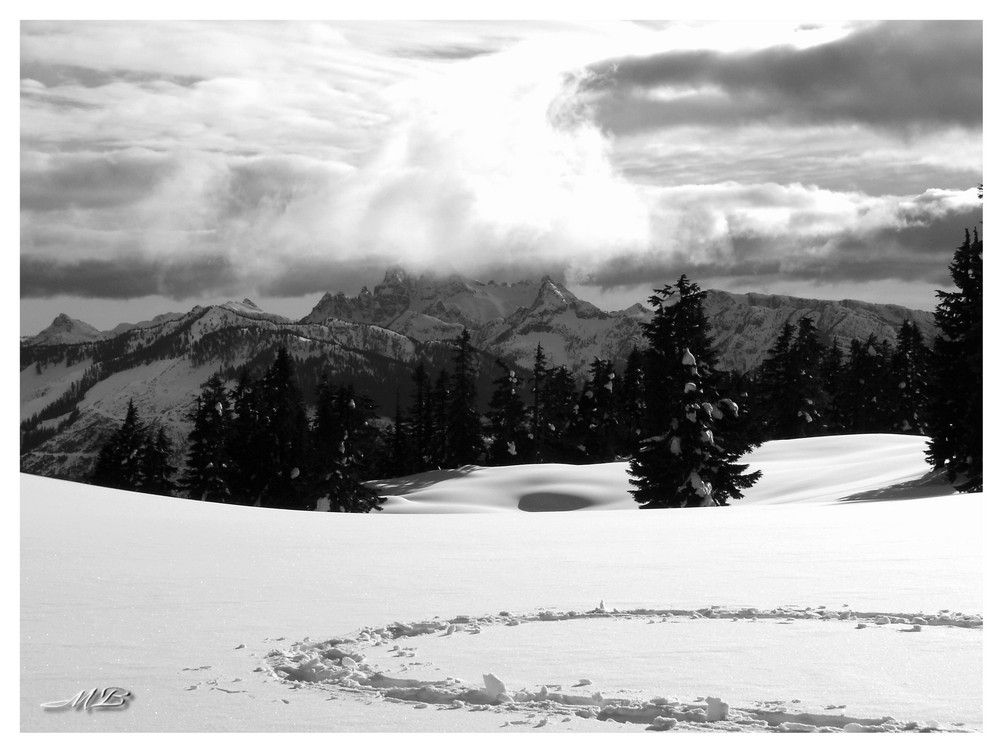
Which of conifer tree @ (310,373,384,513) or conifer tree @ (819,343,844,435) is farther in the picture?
conifer tree @ (819,343,844,435)

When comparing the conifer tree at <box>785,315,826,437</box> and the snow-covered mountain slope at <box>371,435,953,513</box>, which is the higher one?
the conifer tree at <box>785,315,826,437</box>

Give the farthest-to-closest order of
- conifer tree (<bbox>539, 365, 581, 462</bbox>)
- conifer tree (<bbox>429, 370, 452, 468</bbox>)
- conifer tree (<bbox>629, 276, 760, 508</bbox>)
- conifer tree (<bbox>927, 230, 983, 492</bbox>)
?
conifer tree (<bbox>539, 365, 581, 462</bbox>)
conifer tree (<bbox>429, 370, 452, 468</bbox>)
conifer tree (<bbox>629, 276, 760, 508</bbox>)
conifer tree (<bbox>927, 230, 983, 492</bbox>)

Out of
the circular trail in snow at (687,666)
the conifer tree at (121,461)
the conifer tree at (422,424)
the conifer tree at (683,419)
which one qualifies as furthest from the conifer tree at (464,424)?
the circular trail in snow at (687,666)

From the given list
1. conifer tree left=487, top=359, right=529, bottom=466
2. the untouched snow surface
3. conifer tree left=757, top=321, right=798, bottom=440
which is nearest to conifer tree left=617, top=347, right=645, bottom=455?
conifer tree left=487, top=359, right=529, bottom=466

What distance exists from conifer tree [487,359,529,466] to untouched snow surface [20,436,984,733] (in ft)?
154

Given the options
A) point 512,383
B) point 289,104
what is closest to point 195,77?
point 289,104

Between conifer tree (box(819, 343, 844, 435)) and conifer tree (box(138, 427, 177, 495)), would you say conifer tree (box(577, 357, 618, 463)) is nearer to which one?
conifer tree (box(819, 343, 844, 435))

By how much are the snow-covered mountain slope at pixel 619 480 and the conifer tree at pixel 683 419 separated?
209 cm

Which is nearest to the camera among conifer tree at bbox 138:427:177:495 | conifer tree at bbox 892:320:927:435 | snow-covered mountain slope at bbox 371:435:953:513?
snow-covered mountain slope at bbox 371:435:953:513

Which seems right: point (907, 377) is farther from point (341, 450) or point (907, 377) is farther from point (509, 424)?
point (341, 450)

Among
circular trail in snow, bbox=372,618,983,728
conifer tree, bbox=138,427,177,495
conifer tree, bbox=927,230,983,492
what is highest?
conifer tree, bbox=927,230,983,492

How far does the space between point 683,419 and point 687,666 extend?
2578 centimetres

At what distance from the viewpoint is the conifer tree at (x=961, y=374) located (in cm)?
2738

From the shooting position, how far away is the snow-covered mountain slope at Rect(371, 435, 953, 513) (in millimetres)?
34594
